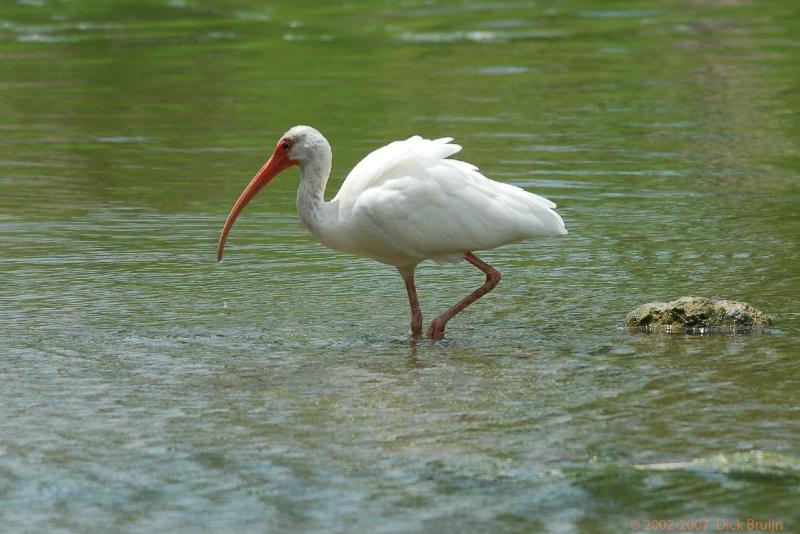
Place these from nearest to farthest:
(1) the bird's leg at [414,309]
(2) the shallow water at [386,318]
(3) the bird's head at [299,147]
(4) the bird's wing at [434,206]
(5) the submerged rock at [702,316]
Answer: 1. (2) the shallow water at [386,318]
2. (5) the submerged rock at [702,316]
3. (4) the bird's wing at [434,206]
4. (1) the bird's leg at [414,309]
5. (3) the bird's head at [299,147]

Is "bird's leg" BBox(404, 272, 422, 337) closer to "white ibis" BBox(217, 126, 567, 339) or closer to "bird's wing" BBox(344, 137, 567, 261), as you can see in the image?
"white ibis" BBox(217, 126, 567, 339)

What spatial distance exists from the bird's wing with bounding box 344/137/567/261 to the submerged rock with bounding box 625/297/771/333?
743 millimetres

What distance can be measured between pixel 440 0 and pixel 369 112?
14421mm

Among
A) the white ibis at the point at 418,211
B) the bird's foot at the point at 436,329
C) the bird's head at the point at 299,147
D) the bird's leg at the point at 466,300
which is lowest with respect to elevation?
the bird's foot at the point at 436,329

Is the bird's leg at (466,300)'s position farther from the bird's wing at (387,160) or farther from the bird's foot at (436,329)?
the bird's wing at (387,160)

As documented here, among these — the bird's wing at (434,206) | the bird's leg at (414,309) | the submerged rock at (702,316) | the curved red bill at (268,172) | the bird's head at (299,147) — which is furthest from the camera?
the curved red bill at (268,172)

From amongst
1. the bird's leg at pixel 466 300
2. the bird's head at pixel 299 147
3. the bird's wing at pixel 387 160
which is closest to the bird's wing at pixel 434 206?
the bird's wing at pixel 387 160

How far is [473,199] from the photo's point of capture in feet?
30.0

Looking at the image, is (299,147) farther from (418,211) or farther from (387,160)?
(418,211)

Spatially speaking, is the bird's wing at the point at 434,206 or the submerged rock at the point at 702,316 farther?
the bird's wing at the point at 434,206

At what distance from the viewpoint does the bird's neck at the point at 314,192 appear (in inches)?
363

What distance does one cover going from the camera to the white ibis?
8.98m

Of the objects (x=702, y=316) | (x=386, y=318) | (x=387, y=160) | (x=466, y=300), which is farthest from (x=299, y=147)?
(x=702, y=316)

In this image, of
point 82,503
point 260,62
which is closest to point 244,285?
point 82,503
